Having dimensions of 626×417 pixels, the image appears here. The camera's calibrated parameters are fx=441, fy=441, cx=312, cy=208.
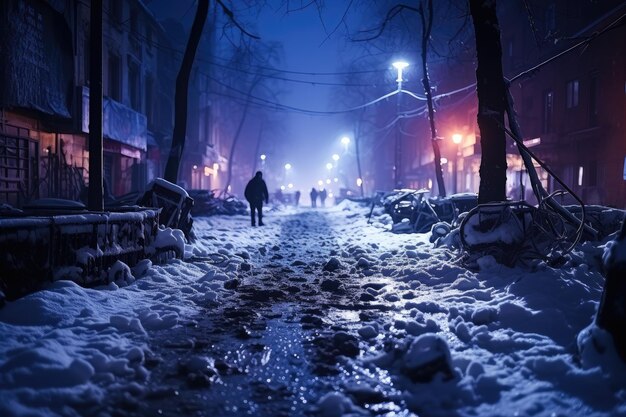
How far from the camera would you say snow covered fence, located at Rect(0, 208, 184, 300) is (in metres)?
4.15

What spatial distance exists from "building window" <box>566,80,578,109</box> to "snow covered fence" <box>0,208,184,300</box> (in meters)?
22.2

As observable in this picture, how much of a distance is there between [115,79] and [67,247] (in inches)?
682

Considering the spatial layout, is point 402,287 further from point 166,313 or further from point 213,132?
point 213,132

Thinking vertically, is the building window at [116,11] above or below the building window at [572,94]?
above

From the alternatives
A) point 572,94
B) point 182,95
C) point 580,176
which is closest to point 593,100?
point 572,94

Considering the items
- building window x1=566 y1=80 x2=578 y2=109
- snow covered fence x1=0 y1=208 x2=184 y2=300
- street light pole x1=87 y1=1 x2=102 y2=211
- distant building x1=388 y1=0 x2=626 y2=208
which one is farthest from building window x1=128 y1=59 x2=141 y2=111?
building window x1=566 y1=80 x2=578 y2=109

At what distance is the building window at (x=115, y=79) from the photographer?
19.6 metres

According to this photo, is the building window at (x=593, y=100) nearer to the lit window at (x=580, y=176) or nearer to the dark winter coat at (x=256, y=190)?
the lit window at (x=580, y=176)

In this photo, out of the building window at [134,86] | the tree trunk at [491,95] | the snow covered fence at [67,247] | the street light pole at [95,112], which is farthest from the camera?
the building window at [134,86]

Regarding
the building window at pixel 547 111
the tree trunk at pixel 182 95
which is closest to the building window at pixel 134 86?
the tree trunk at pixel 182 95

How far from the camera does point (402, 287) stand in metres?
6.14

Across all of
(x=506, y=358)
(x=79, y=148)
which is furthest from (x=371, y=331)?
(x=79, y=148)

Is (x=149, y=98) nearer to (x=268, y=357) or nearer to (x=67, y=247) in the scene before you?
(x=67, y=247)

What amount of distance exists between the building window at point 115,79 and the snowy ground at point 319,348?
16096 mm
